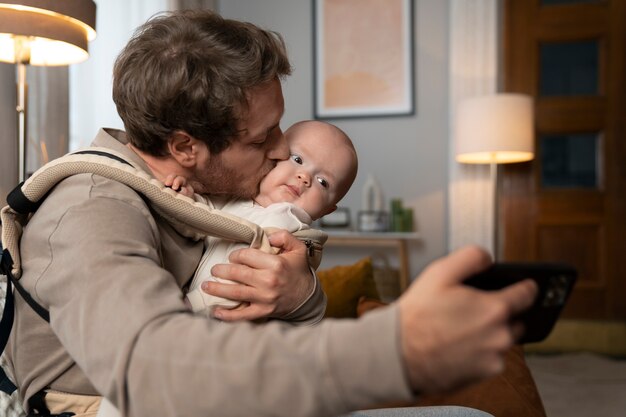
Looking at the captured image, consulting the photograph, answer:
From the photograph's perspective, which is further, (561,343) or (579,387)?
(561,343)

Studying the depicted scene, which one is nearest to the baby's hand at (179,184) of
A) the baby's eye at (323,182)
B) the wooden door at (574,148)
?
the baby's eye at (323,182)

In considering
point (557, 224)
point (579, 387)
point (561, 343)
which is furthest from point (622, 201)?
point (579, 387)

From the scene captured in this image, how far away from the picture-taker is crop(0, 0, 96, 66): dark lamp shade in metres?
1.88

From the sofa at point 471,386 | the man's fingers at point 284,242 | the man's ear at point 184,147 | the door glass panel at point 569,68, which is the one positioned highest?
the door glass panel at point 569,68

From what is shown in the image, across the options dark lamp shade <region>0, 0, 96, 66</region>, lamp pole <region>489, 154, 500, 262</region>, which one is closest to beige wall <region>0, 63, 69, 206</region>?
dark lamp shade <region>0, 0, 96, 66</region>

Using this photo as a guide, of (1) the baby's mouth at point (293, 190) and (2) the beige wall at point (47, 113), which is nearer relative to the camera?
(1) the baby's mouth at point (293, 190)

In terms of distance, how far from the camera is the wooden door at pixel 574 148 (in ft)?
13.9

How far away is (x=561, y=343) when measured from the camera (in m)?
4.16

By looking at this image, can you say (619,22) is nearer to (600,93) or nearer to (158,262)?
(600,93)

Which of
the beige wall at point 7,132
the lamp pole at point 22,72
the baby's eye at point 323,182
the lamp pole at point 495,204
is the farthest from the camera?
the lamp pole at point 495,204

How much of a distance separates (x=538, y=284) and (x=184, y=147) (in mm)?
636

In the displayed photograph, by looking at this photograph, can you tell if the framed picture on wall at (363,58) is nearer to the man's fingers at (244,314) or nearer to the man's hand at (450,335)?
the man's fingers at (244,314)

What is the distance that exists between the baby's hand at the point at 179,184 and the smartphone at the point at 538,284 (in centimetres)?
55

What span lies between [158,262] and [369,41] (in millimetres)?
4327
